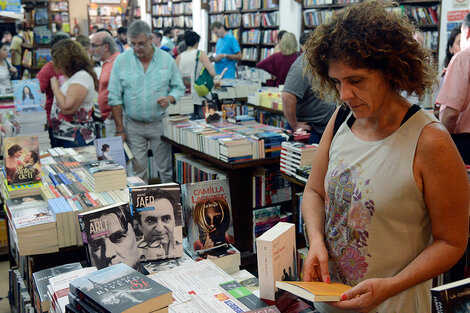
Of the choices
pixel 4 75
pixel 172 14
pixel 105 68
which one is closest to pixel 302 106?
pixel 105 68

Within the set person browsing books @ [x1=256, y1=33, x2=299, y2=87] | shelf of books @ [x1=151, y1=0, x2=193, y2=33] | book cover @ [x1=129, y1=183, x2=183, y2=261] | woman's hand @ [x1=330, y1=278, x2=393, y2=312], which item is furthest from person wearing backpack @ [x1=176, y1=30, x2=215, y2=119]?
shelf of books @ [x1=151, y1=0, x2=193, y2=33]

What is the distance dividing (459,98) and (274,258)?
2.21 m

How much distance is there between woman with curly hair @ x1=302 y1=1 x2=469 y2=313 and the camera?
1.28 metres

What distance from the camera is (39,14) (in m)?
10.6

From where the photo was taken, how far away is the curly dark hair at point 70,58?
13.1ft

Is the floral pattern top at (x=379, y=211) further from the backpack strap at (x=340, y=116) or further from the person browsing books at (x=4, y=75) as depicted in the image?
the person browsing books at (x=4, y=75)

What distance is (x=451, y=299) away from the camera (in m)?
0.94

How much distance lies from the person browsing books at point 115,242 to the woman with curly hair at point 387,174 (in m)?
0.72

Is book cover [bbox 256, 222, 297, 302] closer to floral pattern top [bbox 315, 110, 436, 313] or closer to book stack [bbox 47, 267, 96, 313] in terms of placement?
floral pattern top [bbox 315, 110, 436, 313]

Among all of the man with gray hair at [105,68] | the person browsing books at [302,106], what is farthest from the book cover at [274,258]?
the man with gray hair at [105,68]

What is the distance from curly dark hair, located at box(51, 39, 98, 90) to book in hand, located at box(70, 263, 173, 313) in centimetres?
297

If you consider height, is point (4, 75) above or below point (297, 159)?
above

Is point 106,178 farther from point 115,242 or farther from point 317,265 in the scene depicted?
point 317,265

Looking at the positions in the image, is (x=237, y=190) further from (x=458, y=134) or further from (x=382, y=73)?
(x=382, y=73)
